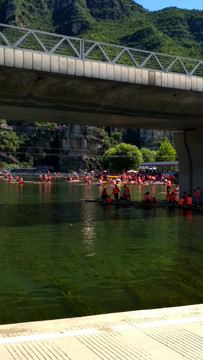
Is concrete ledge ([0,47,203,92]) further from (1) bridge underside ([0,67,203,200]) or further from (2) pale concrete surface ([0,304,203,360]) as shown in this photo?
(2) pale concrete surface ([0,304,203,360])

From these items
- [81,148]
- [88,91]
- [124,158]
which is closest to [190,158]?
[88,91]

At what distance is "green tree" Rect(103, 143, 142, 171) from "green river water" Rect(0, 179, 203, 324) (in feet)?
346

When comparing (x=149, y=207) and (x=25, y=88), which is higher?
(x=25, y=88)

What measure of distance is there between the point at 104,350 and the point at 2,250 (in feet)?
36.5

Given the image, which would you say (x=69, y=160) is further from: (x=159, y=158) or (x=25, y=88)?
(x=25, y=88)

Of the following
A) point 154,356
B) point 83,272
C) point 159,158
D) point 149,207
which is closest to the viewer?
point 154,356

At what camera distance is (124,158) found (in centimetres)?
13238

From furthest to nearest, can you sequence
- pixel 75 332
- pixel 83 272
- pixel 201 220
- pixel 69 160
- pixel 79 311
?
pixel 69 160 < pixel 201 220 < pixel 83 272 < pixel 79 311 < pixel 75 332

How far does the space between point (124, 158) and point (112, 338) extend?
126078mm

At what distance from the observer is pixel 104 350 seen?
638cm

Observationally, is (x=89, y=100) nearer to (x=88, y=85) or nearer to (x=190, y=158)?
(x=88, y=85)

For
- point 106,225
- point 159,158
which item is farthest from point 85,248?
point 159,158

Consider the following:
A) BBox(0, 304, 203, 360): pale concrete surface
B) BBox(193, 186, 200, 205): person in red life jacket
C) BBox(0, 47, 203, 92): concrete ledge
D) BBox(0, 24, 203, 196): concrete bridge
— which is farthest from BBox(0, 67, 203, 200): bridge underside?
BBox(0, 304, 203, 360): pale concrete surface

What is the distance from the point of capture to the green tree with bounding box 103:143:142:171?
430ft
